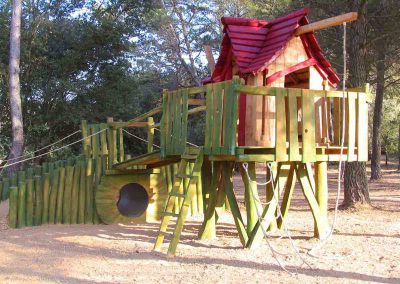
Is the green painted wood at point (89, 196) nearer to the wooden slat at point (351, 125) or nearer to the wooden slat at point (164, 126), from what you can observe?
the wooden slat at point (164, 126)

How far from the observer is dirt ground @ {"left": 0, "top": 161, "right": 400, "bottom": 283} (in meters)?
6.30

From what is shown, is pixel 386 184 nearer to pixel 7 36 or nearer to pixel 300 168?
pixel 300 168

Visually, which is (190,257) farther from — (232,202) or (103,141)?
(103,141)

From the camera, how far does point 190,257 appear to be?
739 centimetres

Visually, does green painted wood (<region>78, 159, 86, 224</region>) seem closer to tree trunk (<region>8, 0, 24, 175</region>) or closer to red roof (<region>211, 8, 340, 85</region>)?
red roof (<region>211, 8, 340, 85</region>)

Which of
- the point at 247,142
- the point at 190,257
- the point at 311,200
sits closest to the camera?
the point at 190,257

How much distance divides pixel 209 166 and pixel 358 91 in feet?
10.0

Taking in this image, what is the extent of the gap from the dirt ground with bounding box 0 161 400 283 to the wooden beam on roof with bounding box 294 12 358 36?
3.57m

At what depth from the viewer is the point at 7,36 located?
20234 millimetres

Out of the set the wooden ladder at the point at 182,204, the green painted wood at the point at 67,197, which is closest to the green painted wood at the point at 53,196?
the green painted wood at the point at 67,197

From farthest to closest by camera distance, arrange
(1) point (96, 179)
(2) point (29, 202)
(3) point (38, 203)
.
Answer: (1) point (96, 179), (3) point (38, 203), (2) point (29, 202)

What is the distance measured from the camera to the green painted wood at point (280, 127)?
7.40m

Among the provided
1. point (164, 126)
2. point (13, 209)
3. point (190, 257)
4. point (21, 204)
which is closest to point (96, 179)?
point (21, 204)

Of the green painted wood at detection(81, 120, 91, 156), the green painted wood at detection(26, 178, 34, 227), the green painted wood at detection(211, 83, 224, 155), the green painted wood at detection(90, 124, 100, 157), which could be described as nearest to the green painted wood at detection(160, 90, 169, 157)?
the green painted wood at detection(211, 83, 224, 155)
